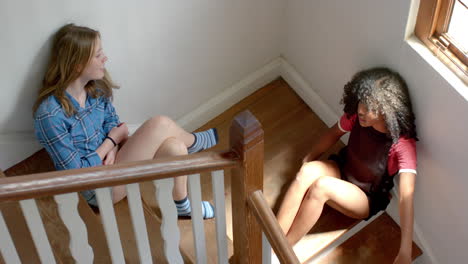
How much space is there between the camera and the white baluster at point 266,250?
189 cm

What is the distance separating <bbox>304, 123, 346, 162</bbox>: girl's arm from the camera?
9.52ft

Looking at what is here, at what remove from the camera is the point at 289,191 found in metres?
2.81

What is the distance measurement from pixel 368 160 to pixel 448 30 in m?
0.65

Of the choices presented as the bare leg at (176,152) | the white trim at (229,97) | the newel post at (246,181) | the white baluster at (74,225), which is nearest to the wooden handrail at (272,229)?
the newel post at (246,181)

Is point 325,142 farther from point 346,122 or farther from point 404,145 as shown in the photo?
point 404,145

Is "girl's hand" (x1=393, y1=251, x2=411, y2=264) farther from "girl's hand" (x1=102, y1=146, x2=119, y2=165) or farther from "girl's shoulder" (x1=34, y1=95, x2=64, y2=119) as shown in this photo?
"girl's shoulder" (x1=34, y1=95, x2=64, y2=119)

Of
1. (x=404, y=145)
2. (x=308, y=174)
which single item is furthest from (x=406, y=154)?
(x=308, y=174)

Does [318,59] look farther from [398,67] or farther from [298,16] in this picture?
[398,67]

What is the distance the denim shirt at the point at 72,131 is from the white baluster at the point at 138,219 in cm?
64

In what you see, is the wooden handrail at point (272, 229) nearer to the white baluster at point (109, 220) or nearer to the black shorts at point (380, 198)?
the white baluster at point (109, 220)

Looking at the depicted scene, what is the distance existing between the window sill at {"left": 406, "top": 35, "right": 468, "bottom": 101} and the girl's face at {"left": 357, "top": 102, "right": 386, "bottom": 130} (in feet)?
0.92

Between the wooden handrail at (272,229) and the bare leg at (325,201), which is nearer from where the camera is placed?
the wooden handrail at (272,229)

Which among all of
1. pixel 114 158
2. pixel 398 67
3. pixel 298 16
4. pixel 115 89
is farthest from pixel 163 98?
pixel 398 67

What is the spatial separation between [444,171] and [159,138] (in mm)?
1130
